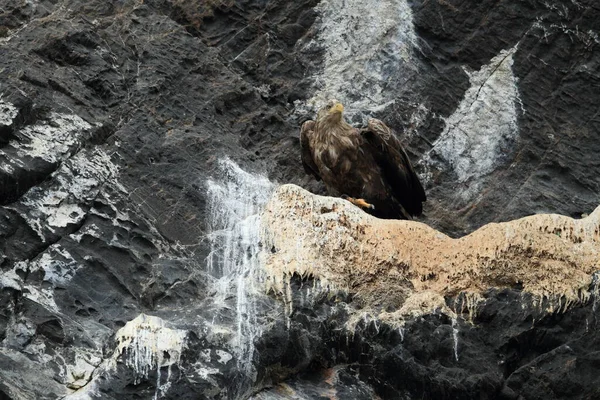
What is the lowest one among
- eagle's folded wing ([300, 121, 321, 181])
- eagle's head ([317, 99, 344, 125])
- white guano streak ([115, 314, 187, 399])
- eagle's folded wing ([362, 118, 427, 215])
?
white guano streak ([115, 314, 187, 399])

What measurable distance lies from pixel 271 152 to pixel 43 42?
2.52m

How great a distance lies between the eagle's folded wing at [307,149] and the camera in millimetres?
12859

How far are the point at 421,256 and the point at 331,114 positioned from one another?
249 cm

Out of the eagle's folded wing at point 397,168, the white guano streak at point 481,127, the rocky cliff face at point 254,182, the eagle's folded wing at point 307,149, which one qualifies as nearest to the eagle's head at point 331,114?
the eagle's folded wing at point 307,149

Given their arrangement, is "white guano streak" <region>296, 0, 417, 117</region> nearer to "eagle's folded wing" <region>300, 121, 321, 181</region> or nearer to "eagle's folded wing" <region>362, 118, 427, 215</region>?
"eagle's folded wing" <region>300, 121, 321, 181</region>

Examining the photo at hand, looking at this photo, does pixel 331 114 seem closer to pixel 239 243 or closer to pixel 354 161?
pixel 354 161

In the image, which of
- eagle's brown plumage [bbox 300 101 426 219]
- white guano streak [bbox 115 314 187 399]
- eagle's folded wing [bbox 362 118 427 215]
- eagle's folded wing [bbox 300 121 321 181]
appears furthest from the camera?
eagle's folded wing [bbox 300 121 321 181]

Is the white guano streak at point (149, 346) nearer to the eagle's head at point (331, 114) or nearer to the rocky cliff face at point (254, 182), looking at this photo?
the rocky cliff face at point (254, 182)

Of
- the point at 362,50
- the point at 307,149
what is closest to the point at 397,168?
the point at 307,149

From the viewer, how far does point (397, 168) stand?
12.4 meters

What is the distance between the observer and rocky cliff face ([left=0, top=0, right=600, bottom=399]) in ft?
32.6

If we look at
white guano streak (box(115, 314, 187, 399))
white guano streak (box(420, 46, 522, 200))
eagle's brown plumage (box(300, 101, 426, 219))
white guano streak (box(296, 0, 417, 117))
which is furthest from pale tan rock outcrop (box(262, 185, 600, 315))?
white guano streak (box(296, 0, 417, 117))

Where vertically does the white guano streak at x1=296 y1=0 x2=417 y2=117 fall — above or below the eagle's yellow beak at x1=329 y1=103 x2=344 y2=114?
above

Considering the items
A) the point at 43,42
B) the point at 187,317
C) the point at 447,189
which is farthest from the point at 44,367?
the point at 447,189
